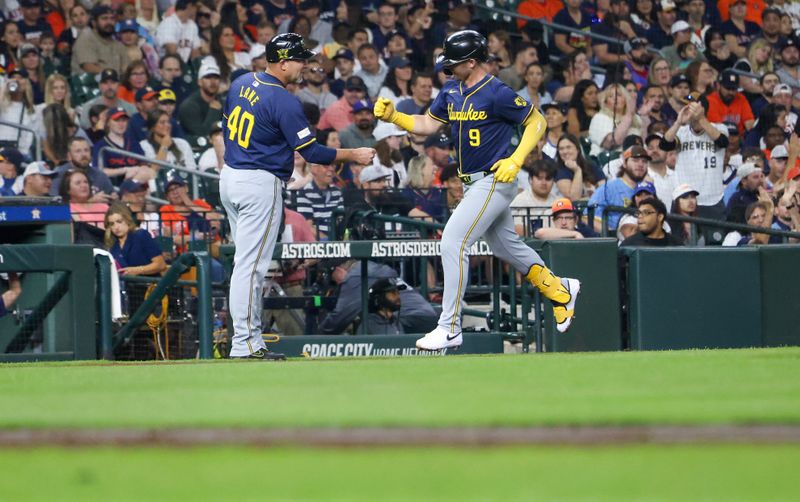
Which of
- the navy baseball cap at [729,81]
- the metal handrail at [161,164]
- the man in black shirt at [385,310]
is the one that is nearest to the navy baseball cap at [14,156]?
the metal handrail at [161,164]

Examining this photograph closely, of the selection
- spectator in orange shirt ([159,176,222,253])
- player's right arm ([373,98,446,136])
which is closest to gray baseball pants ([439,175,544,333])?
player's right arm ([373,98,446,136])

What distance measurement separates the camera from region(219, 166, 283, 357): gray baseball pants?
9234mm

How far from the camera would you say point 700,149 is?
1633cm

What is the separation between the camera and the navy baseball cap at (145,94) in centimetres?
1565

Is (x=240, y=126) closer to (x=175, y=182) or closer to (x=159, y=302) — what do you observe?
(x=159, y=302)

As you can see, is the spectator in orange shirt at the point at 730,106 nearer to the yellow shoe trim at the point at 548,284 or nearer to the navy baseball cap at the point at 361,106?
the navy baseball cap at the point at 361,106

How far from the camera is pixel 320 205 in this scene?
13.0 meters

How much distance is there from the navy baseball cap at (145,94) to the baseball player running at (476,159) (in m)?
6.69

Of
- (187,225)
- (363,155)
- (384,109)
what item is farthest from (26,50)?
(363,155)

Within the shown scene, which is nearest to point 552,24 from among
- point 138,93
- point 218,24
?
point 218,24

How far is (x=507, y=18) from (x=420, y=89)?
3127mm

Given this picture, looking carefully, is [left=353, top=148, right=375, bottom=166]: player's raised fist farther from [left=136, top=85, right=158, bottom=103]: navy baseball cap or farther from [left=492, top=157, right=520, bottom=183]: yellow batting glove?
[left=136, top=85, right=158, bottom=103]: navy baseball cap

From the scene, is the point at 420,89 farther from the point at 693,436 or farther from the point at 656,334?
the point at 693,436

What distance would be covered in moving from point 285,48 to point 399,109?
7.43 metres
